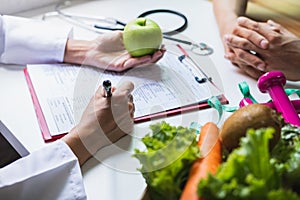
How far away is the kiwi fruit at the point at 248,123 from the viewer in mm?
585

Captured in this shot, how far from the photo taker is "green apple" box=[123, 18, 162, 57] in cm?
106

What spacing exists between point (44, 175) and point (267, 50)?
1.97 ft

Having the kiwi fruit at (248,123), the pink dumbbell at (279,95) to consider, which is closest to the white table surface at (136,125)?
the pink dumbbell at (279,95)

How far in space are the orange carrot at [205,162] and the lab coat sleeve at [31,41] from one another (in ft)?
1.85

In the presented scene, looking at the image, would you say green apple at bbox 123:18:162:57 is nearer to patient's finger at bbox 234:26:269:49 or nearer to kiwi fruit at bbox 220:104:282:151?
patient's finger at bbox 234:26:269:49

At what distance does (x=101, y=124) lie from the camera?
866mm

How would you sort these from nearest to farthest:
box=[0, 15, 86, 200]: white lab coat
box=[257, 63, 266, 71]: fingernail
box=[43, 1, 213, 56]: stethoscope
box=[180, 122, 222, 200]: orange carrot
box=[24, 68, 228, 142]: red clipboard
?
1. box=[180, 122, 222, 200]: orange carrot
2. box=[0, 15, 86, 200]: white lab coat
3. box=[24, 68, 228, 142]: red clipboard
4. box=[257, 63, 266, 71]: fingernail
5. box=[43, 1, 213, 56]: stethoscope

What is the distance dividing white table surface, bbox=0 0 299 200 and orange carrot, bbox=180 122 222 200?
173 mm

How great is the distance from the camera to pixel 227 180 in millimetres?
479

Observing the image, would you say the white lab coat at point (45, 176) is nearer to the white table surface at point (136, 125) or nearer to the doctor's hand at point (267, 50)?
the white table surface at point (136, 125)

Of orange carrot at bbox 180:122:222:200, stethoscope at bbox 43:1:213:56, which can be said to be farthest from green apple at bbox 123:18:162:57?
orange carrot at bbox 180:122:222:200

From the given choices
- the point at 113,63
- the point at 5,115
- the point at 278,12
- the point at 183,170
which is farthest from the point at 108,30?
the point at 183,170

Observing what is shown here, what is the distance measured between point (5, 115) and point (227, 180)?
0.60 m

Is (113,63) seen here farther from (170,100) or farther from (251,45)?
(251,45)
